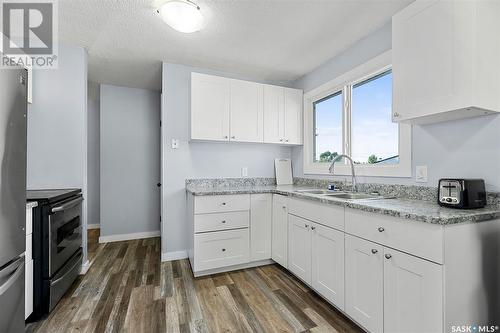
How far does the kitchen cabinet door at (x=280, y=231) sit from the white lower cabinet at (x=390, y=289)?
32.5 inches

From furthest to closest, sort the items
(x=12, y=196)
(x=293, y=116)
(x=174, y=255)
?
(x=293, y=116)
(x=174, y=255)
(x=12, y=196)

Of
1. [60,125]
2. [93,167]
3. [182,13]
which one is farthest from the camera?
[93,167]

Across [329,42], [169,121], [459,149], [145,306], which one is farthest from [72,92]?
[459,149]

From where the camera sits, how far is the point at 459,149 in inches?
61.7

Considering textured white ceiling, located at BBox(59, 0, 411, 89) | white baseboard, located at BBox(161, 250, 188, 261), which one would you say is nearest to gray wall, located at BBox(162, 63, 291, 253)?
white baseboard, located at BBox(161, 250, 188, 261)

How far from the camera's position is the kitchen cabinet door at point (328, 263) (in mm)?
1703

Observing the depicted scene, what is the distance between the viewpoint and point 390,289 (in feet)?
4.40

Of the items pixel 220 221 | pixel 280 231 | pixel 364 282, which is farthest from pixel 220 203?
pixel 364 282

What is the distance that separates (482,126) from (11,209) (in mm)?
2672

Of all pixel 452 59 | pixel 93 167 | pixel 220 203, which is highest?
pixel 452 59

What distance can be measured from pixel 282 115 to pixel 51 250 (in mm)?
2691

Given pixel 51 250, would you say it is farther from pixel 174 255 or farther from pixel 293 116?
pixel 293 116

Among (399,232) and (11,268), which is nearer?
(11,268)

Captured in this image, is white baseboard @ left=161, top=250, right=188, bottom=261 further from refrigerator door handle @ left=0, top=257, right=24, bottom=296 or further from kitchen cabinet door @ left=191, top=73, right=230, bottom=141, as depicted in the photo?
refrigerator door handle @ left=0, top=257, right=24, bottom=296
